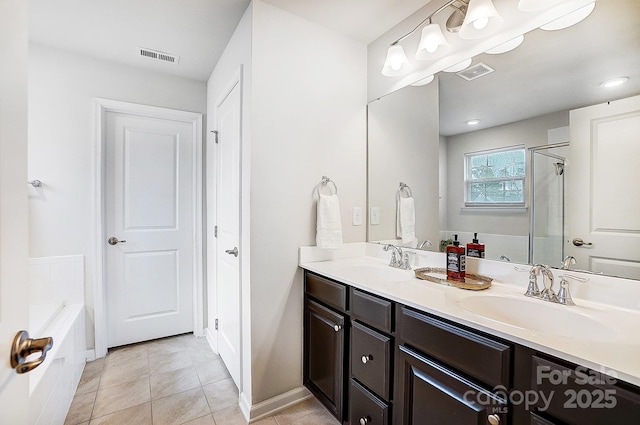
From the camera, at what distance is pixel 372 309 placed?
134cm

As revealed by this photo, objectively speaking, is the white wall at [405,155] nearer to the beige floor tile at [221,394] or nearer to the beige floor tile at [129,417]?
the beige floor tile at [221,394]

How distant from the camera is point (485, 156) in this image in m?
1.53

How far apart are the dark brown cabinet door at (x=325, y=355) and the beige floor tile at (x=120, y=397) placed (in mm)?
1103

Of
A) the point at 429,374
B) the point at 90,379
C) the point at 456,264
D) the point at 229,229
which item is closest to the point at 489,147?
the point at 456,264

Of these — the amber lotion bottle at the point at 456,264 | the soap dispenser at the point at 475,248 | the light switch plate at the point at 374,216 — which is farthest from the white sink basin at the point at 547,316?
the light switch plate at the point at 374,216

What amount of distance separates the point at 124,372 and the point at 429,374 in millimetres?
2265

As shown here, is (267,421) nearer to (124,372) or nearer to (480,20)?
(124,372)

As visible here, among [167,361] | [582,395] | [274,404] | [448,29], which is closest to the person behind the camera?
[582,395]

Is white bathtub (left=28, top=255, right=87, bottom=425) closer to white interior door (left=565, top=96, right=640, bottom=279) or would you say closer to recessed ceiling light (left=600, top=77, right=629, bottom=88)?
white interior door (left=565, top=96, right=640, bottom=279)

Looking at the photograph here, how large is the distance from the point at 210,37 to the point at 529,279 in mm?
2435

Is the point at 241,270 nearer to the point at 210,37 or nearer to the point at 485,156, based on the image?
the point at 485,156

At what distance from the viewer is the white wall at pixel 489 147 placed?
1.33m

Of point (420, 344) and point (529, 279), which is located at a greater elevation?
point (529, 279)

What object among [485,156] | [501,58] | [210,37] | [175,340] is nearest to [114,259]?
[175,340]
